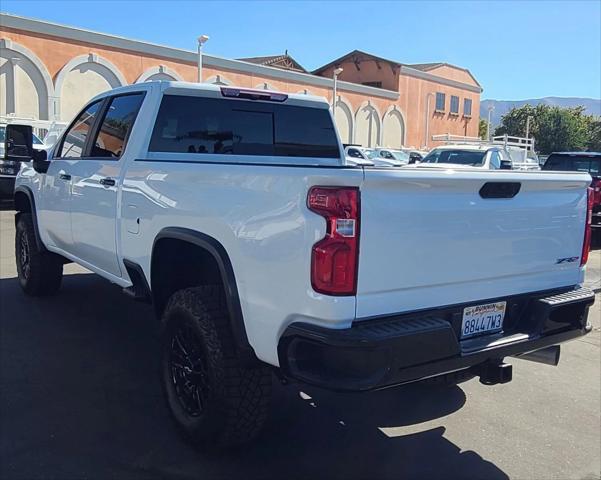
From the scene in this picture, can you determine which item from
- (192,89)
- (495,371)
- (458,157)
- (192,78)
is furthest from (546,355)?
(192,78)

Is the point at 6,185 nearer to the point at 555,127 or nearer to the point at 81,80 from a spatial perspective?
the point at 81,80

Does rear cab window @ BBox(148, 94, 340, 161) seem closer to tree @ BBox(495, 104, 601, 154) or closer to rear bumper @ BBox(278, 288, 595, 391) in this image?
rear bumper @ BBox(278, 288, 595, 391)

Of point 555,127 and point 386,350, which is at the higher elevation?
point 555,127

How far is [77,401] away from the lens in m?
4.10

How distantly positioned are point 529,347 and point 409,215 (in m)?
1.12

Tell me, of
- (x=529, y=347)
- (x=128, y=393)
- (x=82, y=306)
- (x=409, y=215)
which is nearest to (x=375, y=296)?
(x=409, y=215)

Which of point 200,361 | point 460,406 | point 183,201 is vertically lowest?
point 460,406

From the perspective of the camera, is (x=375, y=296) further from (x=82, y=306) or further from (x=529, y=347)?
(x=82, y=306)

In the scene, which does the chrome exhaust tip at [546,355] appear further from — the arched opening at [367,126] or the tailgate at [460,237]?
the arched opening at [367,126]

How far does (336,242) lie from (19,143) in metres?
4.22

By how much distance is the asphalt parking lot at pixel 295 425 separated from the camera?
341 centimetres

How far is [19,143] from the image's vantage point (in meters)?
5.72

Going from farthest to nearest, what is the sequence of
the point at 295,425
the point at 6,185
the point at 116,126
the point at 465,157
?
the point at 465,157 → the point at 6,185 → the point at 116,126 → the point at 295,425

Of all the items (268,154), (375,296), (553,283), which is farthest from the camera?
(268,154)
